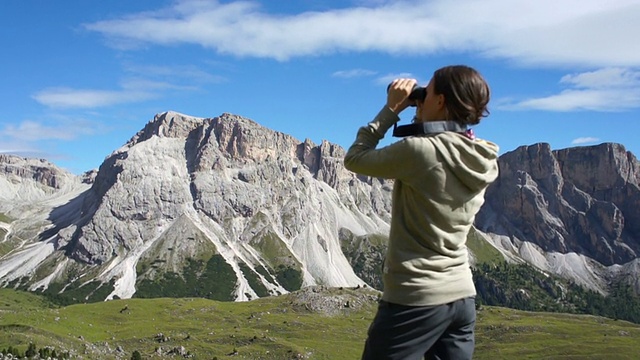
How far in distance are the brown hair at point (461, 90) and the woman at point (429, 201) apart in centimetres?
1

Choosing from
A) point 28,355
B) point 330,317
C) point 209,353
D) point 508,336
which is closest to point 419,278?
point 28,355

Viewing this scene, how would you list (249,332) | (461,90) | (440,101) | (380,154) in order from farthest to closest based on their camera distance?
(249,332), (440,101), (461,90), (380,154)

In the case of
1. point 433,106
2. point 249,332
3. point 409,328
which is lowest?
point 249,332

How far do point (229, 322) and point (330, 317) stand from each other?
1182 inches

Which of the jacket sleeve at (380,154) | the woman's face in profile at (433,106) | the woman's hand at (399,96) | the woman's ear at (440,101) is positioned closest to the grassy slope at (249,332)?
the jacket sleeve at (380,154)

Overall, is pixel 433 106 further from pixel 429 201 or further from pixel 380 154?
pixel 429 201

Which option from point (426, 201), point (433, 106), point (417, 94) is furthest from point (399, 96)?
point (426, 201)

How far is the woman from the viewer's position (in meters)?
7.48

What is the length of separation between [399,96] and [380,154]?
0.98 metres

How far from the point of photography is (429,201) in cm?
760

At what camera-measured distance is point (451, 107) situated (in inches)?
312

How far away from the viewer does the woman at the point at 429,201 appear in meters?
7.48

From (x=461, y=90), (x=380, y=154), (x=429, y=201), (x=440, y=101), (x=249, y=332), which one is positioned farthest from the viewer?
(x=249, y=332)

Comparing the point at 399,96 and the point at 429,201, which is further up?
the point at 399,96
